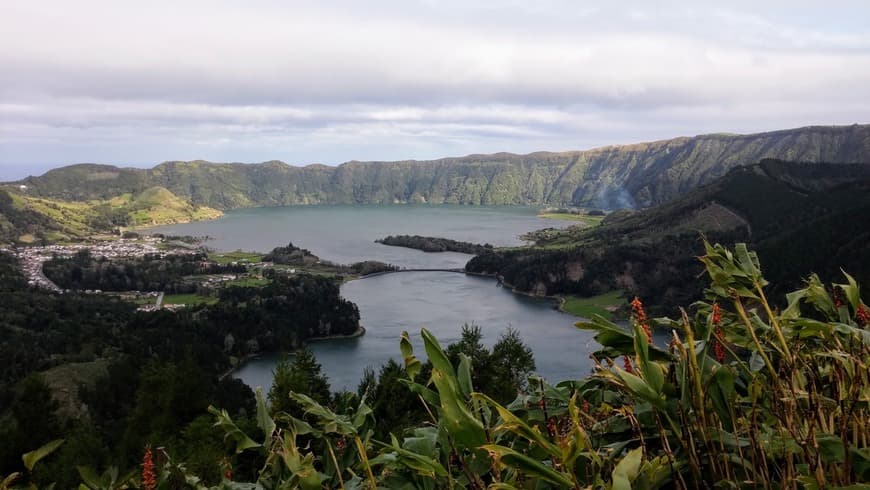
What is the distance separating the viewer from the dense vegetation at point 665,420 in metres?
1.43

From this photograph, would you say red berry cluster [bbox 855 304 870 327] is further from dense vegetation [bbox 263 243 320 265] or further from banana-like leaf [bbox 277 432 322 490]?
dense vegetation [bbox 263 243 320 265]

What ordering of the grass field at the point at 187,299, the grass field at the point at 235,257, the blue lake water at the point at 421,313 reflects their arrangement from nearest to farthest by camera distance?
the blue lake water at the point at 421,313 → the grass field at the point at 187,299 → the grass field at the point at 235,257

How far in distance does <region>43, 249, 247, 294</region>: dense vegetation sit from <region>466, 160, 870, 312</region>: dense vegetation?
46.1 m

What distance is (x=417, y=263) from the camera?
379ft

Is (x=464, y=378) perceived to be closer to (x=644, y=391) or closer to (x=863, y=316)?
(x=644, y=391)

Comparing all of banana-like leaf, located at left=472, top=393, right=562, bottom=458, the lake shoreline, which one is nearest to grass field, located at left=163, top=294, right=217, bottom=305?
the lake shoreline

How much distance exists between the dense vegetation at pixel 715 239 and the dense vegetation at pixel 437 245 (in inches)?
501

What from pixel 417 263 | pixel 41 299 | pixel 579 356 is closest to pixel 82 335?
pixel 41 299

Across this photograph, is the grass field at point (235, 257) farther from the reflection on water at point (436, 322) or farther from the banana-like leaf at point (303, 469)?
the banana-like leaf at point (303, 469)

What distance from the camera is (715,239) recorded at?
90.4 metres

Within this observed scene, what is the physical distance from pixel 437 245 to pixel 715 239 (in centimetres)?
5818


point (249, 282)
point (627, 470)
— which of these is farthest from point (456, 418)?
point (249, 282)

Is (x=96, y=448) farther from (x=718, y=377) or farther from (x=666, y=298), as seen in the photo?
(x=666, y=298)

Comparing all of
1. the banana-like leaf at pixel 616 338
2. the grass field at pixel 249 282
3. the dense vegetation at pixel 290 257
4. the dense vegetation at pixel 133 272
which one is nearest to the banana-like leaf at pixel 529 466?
the banana-like leaf at pixel 616 338
